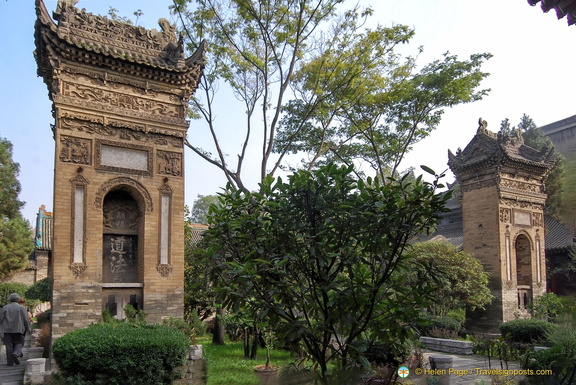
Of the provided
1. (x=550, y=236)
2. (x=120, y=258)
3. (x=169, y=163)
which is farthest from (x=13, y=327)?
(x=550, y=236)

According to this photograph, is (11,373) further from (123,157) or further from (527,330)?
(527,330)

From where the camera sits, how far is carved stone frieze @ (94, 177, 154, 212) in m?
11.3

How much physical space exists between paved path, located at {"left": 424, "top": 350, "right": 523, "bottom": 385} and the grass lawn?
358 centimetres

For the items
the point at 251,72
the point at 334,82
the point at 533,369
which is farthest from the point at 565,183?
the point at 533,369

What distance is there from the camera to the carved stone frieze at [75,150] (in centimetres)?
1111

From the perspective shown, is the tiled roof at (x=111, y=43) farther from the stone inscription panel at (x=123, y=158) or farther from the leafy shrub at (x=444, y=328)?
the leafy shrub at (x=444, y=328)

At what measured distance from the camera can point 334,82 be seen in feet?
50.7

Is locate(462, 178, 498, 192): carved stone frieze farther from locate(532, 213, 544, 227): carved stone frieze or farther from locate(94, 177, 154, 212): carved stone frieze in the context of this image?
locate(94, 177, 154, 212): carved stone frieze

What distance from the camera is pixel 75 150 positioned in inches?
442

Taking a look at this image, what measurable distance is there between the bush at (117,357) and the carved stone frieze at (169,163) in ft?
15.2

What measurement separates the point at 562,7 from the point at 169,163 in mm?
9397

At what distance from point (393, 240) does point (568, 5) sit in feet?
9.11

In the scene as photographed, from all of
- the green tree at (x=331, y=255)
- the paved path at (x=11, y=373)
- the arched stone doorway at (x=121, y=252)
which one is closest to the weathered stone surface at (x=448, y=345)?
the arched stone doorway at (x=121, y=252)

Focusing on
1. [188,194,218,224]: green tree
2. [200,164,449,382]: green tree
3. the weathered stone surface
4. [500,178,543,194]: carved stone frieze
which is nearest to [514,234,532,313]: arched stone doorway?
[500,178,543,194]: carved stone frieze
